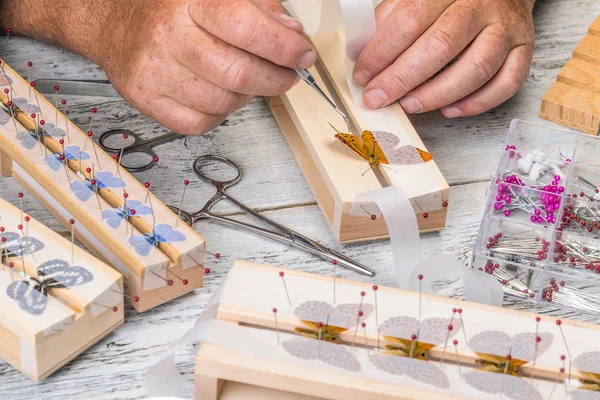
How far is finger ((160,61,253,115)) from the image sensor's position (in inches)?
59.9

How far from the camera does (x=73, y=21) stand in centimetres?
179

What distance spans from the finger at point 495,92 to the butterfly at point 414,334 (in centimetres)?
64

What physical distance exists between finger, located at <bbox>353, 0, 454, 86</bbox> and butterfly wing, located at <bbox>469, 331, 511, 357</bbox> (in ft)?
2.19

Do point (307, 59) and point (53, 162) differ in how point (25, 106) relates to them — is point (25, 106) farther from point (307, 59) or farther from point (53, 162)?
point (307, 59)

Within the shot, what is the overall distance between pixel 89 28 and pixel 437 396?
1075 millimetres

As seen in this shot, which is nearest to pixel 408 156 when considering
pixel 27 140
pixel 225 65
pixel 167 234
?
pixel 225 65

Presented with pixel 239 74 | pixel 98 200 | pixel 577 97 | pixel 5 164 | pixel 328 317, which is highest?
pixel 577 97

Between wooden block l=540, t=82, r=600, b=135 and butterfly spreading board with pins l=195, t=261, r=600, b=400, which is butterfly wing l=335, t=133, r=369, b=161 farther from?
wooden block l=540, t=82, r=600, b=135

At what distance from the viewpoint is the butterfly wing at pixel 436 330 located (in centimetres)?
121

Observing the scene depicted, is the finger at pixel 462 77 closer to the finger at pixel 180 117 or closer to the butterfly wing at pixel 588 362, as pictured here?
the finger at pixel 180 117

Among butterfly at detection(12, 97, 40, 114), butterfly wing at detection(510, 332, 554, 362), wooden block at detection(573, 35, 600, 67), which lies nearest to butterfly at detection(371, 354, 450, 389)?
butterfly wing at detection(510, 332, 554, 362)

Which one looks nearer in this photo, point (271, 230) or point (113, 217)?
point (113, 217)

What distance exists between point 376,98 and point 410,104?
80 millimetres

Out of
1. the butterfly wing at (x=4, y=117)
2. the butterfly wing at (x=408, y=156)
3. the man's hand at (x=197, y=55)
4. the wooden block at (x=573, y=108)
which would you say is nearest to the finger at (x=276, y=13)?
the man's hand at (x=197, y=55)
